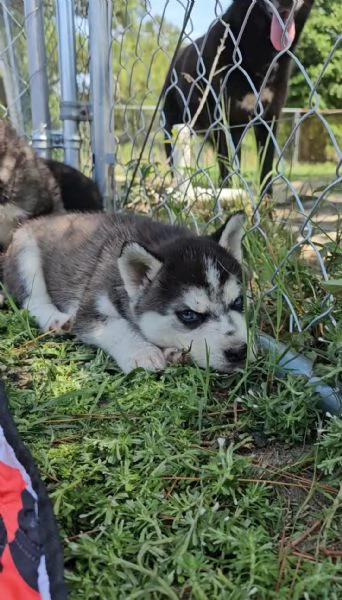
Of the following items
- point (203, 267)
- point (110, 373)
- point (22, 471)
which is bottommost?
point (110, 373)

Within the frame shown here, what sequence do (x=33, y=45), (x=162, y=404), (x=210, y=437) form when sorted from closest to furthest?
(x=210, y=437) < (x=162, y=404) < (x=33, y=45)

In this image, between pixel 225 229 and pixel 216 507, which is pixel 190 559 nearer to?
pixel 216 507

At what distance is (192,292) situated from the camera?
2219 millimetres

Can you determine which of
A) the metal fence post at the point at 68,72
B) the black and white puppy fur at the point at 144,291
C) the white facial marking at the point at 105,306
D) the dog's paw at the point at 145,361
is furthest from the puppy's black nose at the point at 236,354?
the metal fence post at the point at 68,72

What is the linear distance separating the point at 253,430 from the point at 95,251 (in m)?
1.52

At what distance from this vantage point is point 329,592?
3.42 feet

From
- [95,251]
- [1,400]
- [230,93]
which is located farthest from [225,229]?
[230,93]

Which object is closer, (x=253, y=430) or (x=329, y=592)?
(x=329, y=592)

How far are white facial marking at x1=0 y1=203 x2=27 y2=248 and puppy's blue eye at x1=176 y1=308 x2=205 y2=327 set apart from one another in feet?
5.62

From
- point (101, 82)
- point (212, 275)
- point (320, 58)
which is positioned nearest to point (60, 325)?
point (212, 275)

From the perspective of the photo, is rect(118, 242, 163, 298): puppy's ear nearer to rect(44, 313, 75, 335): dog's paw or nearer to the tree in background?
rect(44, 313, 75, 335): dog's paw

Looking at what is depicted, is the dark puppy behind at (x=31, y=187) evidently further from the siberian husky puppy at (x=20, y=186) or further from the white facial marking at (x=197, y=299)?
the white facial marking at (x=197, y=299)

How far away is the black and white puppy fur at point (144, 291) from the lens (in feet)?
7.02

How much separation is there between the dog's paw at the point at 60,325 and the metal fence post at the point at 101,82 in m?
1.37
